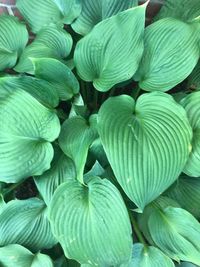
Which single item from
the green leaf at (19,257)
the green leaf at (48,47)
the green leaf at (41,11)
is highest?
the green leaf at (41,11)

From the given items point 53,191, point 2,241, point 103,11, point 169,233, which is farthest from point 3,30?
point 169,233

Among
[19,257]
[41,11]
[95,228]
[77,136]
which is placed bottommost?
[19,257]

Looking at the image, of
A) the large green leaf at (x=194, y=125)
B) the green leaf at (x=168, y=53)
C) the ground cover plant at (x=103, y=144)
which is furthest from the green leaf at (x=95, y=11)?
the large green leaf at (x=194, y=125)

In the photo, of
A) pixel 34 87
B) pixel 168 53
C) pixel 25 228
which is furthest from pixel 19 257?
pixel 168 53

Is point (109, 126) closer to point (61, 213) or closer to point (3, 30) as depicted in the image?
point (61, 213)

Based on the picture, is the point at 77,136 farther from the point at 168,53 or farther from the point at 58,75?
the point at 168,53

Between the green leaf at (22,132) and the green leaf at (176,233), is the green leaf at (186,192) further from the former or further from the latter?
the green leaf at (22,132)
